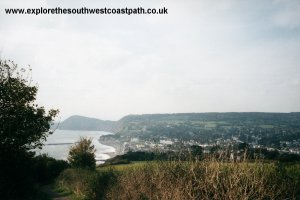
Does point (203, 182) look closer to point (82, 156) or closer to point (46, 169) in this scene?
point (82, 156)

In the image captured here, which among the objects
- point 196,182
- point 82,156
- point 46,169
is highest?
point 196,182

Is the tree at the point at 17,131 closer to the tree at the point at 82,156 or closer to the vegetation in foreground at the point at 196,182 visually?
the vegetation in foreground at the point at 196,182

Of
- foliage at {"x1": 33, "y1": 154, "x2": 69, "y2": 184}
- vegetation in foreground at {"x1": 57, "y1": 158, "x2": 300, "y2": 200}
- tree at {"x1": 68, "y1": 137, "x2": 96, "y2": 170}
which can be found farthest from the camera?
foliage at {"x1": 33, "y1": 154, "x2": 69, "y2": 184}

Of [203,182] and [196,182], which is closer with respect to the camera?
[203,182]

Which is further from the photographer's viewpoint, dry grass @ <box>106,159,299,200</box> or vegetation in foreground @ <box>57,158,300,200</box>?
vegetation in foreground @ <box>57,158,300,200</box>

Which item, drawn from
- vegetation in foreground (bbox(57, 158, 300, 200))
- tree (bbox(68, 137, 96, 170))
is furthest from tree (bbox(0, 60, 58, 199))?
tree (bbox(68, 137, 96, 170))

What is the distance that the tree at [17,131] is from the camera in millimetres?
19047

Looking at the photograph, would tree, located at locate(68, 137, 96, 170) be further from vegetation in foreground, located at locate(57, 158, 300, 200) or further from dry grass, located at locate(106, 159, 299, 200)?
dry grass, located at locate(106, 159, 299, 200)

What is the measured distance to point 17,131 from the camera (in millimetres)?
20281

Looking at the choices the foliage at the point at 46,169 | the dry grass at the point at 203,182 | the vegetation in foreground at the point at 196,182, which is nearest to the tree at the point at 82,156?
the foliage at the point at 46,169

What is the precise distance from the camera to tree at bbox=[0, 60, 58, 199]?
1905 cm

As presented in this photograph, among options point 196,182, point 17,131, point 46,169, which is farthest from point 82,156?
point 196,182

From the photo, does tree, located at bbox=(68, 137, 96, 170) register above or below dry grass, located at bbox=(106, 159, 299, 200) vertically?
below

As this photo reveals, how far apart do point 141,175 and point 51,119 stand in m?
11.5
